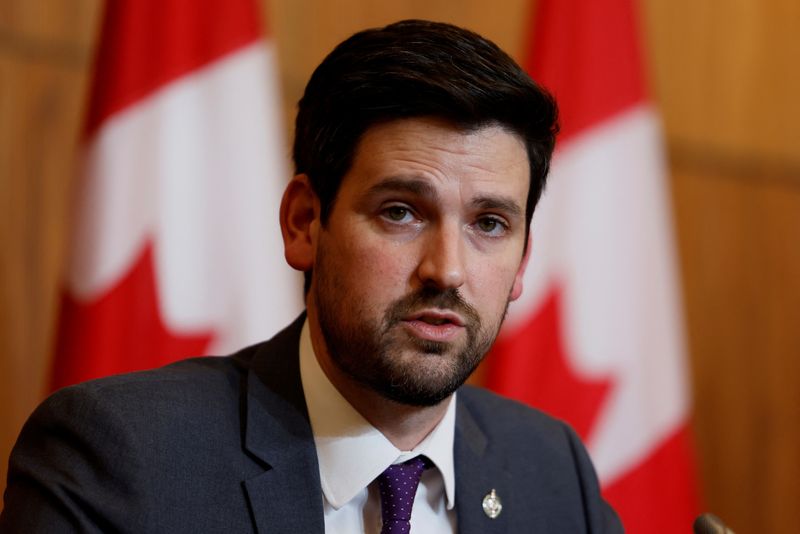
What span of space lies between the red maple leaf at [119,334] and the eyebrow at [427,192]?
1.05 meters

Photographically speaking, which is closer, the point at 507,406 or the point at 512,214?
the point at 512,214

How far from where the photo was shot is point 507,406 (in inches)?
85.8

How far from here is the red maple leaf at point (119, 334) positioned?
252 cm

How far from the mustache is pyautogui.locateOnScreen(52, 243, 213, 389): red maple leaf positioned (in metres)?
1.08

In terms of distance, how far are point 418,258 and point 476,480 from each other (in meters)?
0.48

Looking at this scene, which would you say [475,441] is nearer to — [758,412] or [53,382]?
[53,382]

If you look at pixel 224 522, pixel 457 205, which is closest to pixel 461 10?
pixel 457 205

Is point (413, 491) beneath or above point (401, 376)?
beneath

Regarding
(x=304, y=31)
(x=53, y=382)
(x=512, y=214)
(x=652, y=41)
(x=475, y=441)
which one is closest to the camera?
(x=512, y=214)

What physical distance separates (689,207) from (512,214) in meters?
2.09

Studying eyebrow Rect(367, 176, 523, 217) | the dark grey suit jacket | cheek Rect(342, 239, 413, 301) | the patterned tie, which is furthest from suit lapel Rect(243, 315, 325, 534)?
eyebrow Rect(367, 176, 523, 217)

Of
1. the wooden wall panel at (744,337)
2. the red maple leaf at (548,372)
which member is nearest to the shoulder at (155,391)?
the red maple leaf at (548,372)

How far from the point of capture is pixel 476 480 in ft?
6.17

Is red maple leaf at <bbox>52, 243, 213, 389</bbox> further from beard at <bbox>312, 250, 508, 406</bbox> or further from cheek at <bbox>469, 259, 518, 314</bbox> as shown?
cheek at <bbox>469, 259, 518, 314</bbox>
